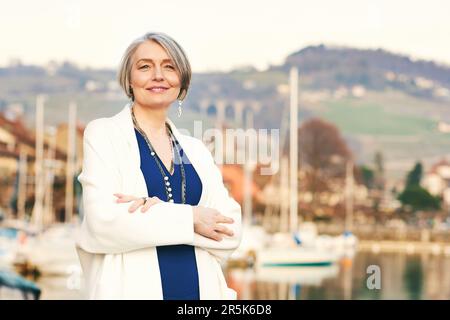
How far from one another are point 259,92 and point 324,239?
4.17m

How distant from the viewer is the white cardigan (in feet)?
3.40

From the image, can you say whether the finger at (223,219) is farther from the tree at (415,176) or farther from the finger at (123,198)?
the tree at (415,176)

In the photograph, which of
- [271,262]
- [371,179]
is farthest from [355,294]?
[371,179]

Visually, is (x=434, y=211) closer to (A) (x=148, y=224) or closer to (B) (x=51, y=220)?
(B) (x=51, y=220)

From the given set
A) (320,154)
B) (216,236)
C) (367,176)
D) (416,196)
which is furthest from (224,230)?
(416,196)

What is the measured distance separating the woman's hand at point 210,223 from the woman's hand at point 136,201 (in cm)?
5

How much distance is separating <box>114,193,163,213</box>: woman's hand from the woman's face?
0.11 m

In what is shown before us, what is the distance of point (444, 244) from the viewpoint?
1156 inches

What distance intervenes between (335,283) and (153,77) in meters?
16.1

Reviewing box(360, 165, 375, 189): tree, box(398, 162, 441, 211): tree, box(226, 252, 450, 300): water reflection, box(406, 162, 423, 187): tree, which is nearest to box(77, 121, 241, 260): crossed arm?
box(226, 252, 450, 300): water reflection

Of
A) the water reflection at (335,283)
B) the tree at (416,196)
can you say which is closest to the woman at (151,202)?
the water reflection at (335,283)

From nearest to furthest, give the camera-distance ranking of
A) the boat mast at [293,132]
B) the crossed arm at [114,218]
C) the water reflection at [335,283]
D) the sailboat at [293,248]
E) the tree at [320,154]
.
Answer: the crossed arm at [114,218]
the water reflection at [335,283]
the boat mast at [293,132]
the sailboat at [293,248]
the tree at [320,154]

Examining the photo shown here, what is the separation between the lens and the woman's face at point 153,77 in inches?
42.7

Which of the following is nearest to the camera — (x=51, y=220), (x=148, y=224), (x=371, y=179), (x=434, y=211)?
(x=148, y=224)
